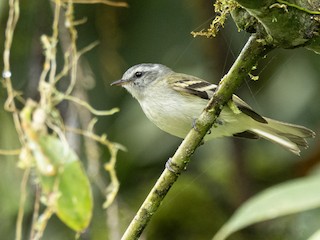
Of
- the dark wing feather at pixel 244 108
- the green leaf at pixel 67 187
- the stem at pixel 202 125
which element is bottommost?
the green leaf at pixel 67 187

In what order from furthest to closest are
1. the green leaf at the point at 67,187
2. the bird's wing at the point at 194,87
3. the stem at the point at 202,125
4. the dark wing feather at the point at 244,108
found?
→ the bird's wing at the point at 194,87 < the dark wing feather at the point at 244,108 < the green leaf at the point at 67,187 < the stem at the point at 202,125

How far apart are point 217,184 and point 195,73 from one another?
0.54 meters

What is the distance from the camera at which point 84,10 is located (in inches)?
130

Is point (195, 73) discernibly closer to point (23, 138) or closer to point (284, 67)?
point (284, 67)

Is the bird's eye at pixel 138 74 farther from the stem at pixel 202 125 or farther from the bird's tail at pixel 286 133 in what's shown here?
the stem at pixel 202 125

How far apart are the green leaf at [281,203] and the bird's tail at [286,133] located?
1330 millimetres

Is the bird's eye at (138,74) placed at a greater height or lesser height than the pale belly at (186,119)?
lesser

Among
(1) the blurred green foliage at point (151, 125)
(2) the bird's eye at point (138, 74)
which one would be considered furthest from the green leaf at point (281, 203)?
(2) the bird's eye at point (138, 74)

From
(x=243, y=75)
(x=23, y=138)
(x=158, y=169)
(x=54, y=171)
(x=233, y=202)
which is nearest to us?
(x=243, y=75)

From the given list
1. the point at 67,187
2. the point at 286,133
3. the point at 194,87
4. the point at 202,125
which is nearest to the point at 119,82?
the point at 194,87

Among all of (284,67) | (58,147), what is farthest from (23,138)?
(284,67)

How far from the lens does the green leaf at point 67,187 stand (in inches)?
71.9

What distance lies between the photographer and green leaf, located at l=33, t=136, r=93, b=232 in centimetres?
183

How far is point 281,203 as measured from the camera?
1.00 metres
